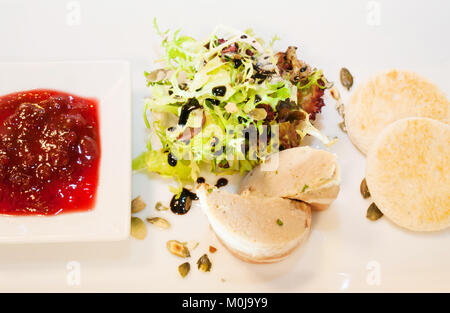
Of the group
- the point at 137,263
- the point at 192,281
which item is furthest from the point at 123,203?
the point at 192,281

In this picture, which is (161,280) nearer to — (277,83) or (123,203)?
(123,203)

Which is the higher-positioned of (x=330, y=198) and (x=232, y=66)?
(x=232, y=66)

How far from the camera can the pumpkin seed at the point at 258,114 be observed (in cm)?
285

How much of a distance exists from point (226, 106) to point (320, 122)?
792 millimetres

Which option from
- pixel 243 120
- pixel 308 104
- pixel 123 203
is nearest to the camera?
pixel 123 203

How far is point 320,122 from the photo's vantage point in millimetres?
3266

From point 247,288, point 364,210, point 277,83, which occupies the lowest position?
point 247,288

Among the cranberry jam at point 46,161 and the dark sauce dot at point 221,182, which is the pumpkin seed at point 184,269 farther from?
the cranberry jam at point 46,161

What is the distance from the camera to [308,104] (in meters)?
3.08

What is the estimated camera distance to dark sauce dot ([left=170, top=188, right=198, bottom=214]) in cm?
296

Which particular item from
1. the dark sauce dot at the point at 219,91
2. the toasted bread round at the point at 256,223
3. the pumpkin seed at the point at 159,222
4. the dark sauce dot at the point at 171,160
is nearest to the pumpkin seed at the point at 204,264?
the toasted bread round at the point at 256,223

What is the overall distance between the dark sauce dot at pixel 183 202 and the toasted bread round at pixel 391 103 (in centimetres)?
118

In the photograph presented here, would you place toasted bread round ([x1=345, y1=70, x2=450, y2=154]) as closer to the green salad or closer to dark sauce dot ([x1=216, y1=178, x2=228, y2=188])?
the green salad

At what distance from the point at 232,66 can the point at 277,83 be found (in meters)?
0.30
